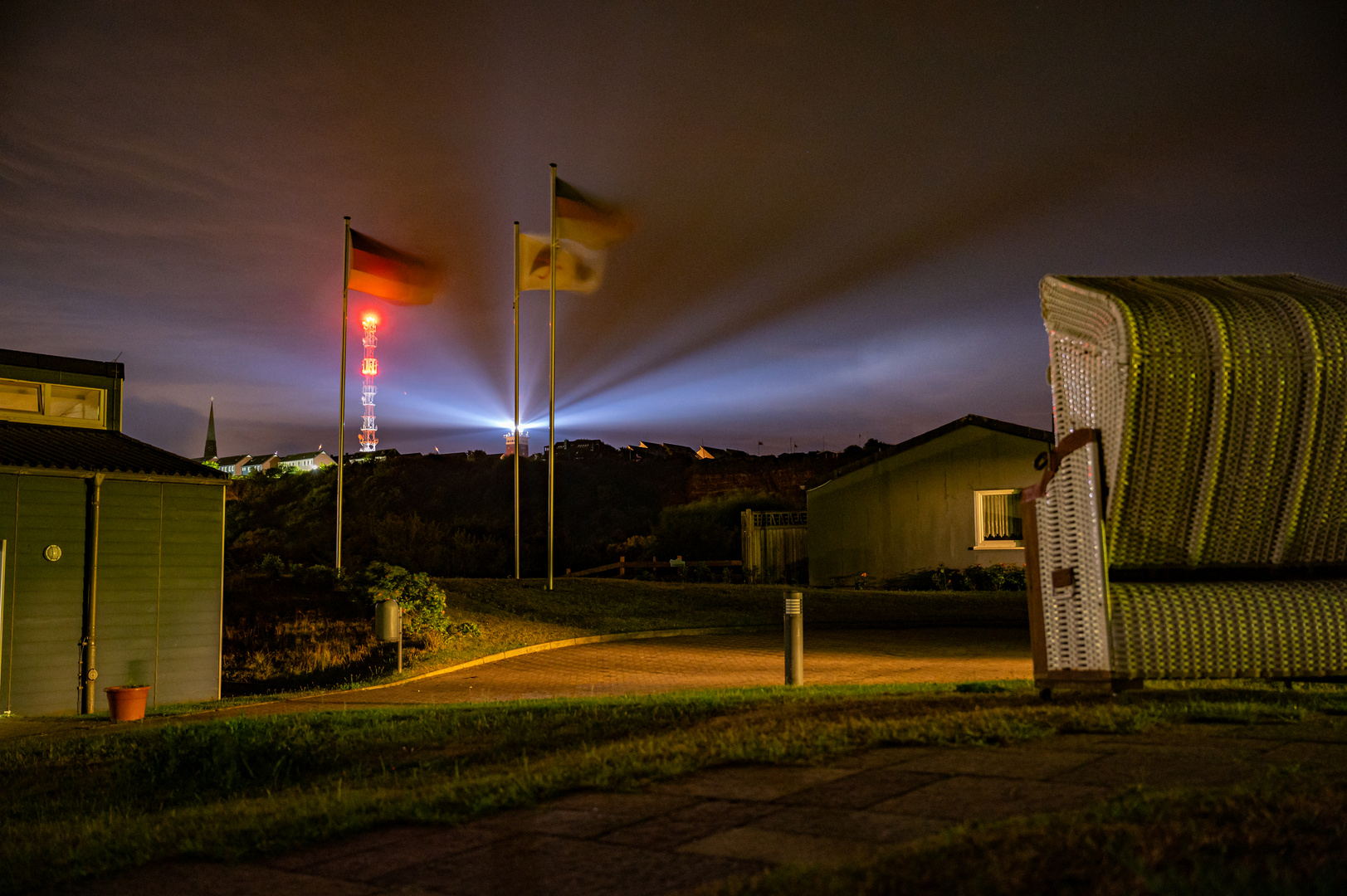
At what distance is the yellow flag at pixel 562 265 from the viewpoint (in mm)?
22062

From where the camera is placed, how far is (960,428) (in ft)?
83.7

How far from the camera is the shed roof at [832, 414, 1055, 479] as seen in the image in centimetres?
2459

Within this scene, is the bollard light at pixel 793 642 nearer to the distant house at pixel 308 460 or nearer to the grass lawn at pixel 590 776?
the grass lawn at pixel 590 776

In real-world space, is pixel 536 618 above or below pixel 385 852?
below

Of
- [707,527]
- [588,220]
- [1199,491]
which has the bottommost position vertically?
[1199,491]

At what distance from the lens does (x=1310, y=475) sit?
4.90 metres

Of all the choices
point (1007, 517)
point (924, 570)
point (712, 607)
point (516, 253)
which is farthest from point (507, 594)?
point (1007, 517)

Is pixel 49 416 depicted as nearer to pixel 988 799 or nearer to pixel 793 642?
pixel 793 642

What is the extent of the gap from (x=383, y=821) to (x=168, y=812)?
1.78 metres

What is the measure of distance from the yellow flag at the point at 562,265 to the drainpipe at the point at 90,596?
1065 cm

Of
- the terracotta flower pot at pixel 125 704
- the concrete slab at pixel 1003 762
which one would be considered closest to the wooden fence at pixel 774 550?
the terracotta flower pot at pixel 125 704

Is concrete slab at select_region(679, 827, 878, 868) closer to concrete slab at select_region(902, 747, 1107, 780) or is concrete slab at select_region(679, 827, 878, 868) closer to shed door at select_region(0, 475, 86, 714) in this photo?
concrete slab at select_region(902, 747, 1107, 780)

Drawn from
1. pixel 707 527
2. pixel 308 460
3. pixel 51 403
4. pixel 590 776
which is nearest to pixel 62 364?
pixel 51 403

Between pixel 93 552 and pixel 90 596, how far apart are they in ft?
1.88
